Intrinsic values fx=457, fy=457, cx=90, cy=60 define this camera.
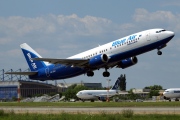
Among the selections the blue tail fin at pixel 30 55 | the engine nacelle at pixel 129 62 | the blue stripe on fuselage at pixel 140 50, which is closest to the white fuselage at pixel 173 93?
the blue tail fin at pixel 30 55

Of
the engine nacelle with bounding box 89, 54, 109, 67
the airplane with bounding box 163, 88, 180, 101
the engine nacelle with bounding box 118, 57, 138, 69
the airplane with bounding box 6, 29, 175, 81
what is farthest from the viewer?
the airplane with bounding box 163, 88, 180, 101

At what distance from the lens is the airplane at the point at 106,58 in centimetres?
6209

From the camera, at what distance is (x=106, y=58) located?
65312mm

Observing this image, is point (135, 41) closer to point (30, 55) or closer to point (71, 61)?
point (71, 61)

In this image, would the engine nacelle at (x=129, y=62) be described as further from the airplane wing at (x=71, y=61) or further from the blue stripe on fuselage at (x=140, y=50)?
the blue stripe on fuselage at (x=140, y=50)

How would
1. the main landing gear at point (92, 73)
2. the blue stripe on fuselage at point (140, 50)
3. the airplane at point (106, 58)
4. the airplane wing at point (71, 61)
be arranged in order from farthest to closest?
the main landing gear at point (92, 73)
the airplane wing at point (71, 61)
the airplane at point (106, 58)
the blue stripe on fuselage at point (140, 50)

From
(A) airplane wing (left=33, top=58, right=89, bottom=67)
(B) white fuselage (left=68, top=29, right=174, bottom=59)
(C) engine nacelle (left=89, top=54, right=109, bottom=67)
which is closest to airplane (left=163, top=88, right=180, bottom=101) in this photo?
(A) airplane wing (left=33, top=58, right=89, bottom=67)

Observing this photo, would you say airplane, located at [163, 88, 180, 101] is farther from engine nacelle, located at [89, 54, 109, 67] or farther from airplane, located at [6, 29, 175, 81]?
engine nacelle, located at [89, 54, 109, 67]

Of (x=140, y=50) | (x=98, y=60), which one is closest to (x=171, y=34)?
Answer: (x=140, y=50)

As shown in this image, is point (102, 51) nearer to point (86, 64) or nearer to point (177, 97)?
point (86, 64)

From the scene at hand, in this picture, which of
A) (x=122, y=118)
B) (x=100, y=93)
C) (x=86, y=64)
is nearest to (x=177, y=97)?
(x=100, y=93)

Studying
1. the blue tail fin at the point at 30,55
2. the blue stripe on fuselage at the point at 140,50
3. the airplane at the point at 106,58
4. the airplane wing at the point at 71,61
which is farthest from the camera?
the blue tail fin at the point at 30,55

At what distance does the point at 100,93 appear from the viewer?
133 m

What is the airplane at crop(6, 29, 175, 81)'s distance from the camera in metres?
62.1
